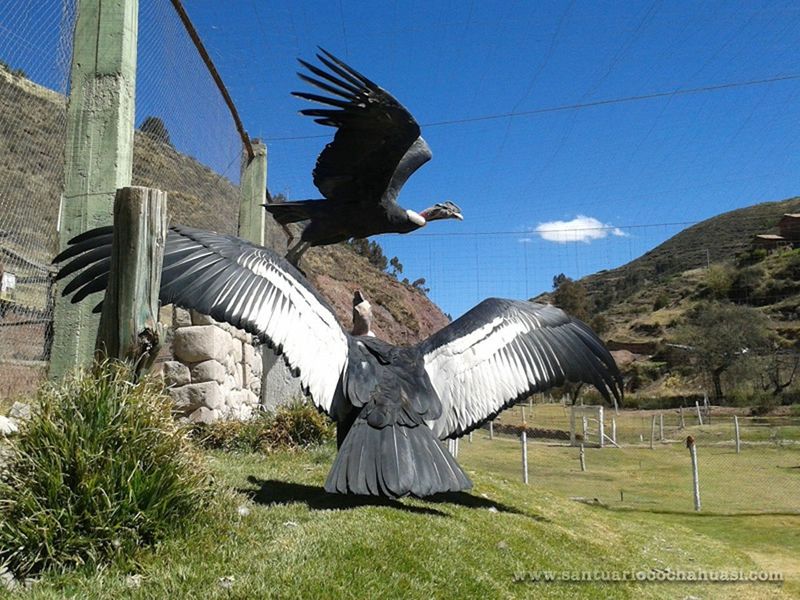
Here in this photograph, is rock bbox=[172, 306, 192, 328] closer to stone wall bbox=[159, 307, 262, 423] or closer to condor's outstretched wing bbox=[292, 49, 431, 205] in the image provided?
stone wall bbox=[159, 307, 262, 423]

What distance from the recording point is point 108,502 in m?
2.53

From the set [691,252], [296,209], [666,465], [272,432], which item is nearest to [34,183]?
[296,209]

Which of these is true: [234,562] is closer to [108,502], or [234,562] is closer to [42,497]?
[108,502]

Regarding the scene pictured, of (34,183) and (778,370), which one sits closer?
(34,183)

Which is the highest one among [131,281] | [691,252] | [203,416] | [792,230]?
[691,252]

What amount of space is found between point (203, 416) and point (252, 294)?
2973 millimetres

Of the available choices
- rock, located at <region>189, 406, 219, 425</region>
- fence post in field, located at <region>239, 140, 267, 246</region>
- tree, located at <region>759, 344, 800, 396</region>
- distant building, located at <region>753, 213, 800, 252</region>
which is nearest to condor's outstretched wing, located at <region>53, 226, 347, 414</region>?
rock, located at <region>189, 406, 219, 425</region>

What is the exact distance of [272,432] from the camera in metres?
6.00

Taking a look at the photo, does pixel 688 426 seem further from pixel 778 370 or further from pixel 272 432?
pixel 272 432

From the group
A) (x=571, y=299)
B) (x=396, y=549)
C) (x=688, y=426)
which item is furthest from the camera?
(x=571, y=299)

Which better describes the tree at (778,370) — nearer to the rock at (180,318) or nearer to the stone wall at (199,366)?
the stone wall at (199,366)

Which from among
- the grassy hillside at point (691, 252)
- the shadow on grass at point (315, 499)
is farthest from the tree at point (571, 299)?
the shadow on grass at point (315, 499)

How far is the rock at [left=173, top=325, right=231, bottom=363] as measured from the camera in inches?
252

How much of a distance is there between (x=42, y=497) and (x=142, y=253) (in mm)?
1110
